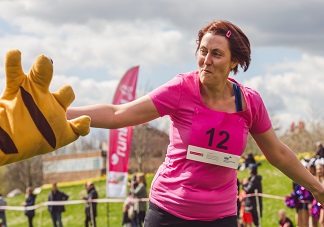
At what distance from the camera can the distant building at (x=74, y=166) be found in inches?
2346

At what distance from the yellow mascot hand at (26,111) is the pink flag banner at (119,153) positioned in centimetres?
1428

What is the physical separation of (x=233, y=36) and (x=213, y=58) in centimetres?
22

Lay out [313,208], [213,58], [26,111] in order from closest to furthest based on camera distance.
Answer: [26,111]
[213,58]
[313,208]

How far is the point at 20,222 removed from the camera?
28.3 meters

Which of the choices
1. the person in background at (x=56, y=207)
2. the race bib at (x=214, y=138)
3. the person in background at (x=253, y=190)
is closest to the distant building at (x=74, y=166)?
the person in background at (x=56, y=207)

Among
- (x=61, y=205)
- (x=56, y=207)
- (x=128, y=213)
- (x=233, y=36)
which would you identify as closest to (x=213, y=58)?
(x=233, y=36)

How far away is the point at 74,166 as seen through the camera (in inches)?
2643

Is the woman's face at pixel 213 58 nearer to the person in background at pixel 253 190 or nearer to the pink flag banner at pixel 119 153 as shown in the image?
the person in background at pixel 253 190

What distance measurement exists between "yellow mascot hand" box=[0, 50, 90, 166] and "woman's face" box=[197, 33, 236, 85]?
1.47 meters

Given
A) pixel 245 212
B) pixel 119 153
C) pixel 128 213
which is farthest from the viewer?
pixel 128 213

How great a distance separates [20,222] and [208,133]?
25.5 metres

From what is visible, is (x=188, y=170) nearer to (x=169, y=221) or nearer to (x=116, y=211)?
(x=169, y=221)

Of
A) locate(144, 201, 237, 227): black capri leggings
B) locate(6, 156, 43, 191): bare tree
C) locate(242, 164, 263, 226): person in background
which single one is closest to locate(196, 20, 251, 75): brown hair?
locate(144, 201, 237, 227): black capri leggings

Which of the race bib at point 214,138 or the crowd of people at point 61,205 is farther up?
the race bib at point 214,138
